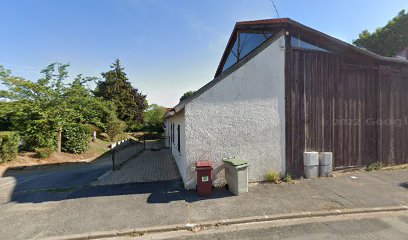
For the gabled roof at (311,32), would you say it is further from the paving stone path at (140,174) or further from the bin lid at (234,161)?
the paving stone path at (140,174)

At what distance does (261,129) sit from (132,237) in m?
5.08

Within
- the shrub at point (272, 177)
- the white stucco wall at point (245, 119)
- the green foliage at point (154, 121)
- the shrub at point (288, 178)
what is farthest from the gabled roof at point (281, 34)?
the green foliage at point (154, 121)

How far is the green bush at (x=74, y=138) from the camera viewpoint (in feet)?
50.1

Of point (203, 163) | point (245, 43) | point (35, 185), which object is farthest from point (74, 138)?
point (245, 43)

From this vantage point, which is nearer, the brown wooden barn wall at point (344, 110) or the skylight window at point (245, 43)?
the brown wooden barn wall at point (344, 110)

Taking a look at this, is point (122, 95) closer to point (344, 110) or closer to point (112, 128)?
point (112, 128)

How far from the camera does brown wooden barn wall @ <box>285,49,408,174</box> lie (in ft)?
25.9

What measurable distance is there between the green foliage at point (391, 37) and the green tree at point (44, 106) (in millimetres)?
33459

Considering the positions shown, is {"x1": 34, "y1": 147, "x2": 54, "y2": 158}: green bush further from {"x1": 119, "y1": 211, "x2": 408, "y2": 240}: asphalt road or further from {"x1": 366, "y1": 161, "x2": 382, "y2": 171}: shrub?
{"x1": 366, "y1": 161, "x2": 382, "y2": 171}: shrub

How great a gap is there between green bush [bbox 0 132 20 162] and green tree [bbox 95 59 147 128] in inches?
774

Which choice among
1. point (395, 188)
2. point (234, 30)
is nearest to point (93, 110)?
point (234, 30)

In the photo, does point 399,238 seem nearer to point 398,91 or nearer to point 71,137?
point 398,91

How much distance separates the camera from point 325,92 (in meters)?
8.34

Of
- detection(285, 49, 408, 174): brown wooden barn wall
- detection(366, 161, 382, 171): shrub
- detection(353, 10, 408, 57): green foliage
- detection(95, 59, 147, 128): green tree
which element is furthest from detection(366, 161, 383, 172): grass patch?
detection(95, 59, 147, 128): green tree
